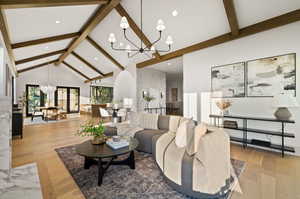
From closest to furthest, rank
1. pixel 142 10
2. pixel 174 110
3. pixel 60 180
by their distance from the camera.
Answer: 1. pixel 60 180
2. pixel 142 10
3. pixel 174 110

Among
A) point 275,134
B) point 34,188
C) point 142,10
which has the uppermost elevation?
point 142,10

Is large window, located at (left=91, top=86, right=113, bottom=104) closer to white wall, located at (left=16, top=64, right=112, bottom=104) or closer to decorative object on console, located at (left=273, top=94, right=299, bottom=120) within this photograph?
white wall, located at (left=16, top=64, right=112, bottom=104)

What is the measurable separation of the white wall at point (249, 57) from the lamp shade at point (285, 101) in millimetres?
492

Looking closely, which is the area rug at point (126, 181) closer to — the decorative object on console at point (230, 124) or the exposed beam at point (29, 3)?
the decorative object on console at point (230, 124)

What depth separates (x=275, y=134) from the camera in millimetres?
2965

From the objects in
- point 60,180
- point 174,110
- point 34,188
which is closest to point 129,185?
point 60,180

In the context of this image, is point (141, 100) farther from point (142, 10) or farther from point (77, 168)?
point (77, 168)

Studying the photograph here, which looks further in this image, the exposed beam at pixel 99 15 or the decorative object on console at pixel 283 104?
the exposed beam at pixel 99 15

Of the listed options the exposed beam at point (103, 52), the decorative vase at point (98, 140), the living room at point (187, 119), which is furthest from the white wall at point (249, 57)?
the exposed beam at point (103, 52)

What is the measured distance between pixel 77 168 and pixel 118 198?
114 cm

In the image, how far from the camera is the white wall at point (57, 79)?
30.3 ft

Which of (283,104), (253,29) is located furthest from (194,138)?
(253,29)

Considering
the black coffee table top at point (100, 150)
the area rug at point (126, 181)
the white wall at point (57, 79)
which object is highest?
the white wall at point (57, 79)

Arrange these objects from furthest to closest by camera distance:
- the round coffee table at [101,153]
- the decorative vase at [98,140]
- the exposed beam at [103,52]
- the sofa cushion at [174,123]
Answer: the exposed beam at [103,52]
the sofa cushion at [174,123]
the decorative vase at [98,140]
the round coffee table at [101,153]
